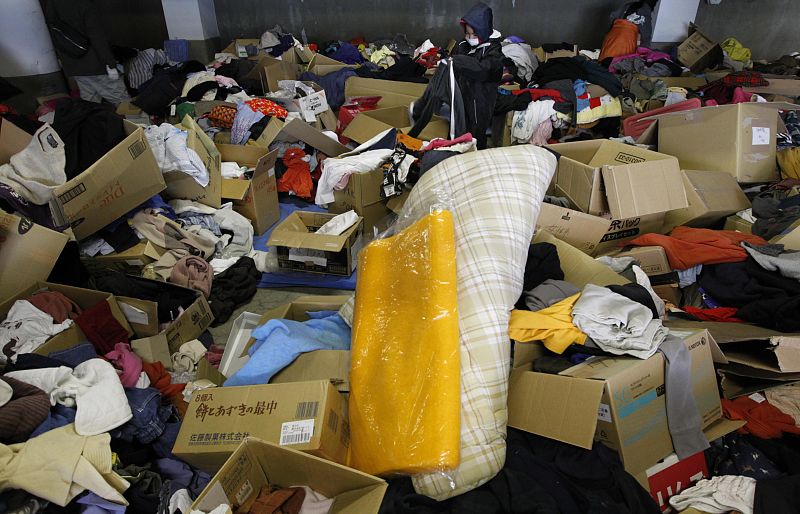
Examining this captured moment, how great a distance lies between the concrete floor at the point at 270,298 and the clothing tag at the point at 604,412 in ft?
5.28

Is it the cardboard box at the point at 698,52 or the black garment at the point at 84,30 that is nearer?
the black garment at the point at 84,30

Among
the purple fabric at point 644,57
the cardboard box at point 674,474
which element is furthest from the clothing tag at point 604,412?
the purple fabric at point 644,57

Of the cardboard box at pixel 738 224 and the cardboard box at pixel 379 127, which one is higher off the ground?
the cardboard box at pixel 379 127

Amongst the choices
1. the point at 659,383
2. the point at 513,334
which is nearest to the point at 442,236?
the point at 513,334

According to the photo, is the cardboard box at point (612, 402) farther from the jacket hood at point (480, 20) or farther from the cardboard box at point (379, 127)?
the jacket hood at point (480, 20)

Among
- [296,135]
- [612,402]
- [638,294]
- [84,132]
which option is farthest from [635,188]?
[84,132]

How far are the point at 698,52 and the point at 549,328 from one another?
210 inches

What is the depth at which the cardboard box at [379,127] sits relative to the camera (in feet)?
11.6

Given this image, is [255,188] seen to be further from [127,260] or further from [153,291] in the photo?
[153,291]

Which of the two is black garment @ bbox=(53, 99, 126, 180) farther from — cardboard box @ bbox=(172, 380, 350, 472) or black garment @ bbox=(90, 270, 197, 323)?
cardboard box @ bbox=(172, 380, 350, 472)

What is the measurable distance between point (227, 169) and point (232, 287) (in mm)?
1012

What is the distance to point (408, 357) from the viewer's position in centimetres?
141

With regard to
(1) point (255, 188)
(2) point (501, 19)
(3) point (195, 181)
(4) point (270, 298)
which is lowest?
(4) point (270, 298)

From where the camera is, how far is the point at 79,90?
430 centimetres
